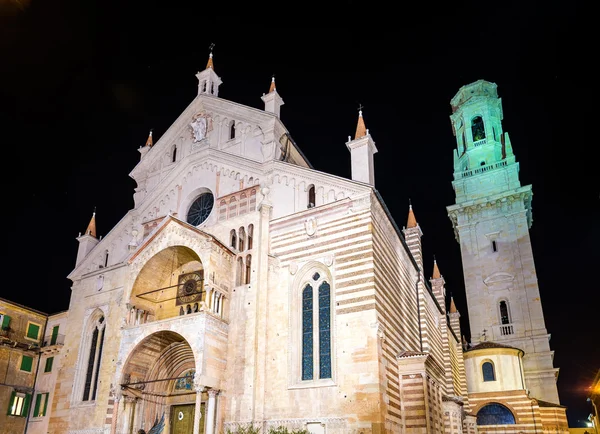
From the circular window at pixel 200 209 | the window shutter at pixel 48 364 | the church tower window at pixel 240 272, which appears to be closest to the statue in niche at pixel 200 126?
the circular window at pixel 200 209

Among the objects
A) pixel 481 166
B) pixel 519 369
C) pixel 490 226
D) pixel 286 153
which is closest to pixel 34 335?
pixel 286 153

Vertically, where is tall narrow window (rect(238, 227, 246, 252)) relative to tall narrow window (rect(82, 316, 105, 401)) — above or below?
above

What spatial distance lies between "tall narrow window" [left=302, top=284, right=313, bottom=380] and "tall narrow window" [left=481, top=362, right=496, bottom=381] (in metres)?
22.9

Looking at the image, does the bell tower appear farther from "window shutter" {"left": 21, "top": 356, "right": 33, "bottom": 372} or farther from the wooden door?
"window shutter" {"left": 21, "top": 356, "right": 33, "bottom": 372}

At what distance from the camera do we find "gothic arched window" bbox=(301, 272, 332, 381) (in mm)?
18703

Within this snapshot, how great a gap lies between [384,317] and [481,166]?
33.5 metres

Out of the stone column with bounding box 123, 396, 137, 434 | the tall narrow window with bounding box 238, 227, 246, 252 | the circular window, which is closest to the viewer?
Answer: the stone column with bounding box 123, 396, 137, 434

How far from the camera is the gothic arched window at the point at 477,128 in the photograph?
50.4 metres

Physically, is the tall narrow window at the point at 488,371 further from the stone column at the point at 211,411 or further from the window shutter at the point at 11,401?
the window shutter at the point at 11,401

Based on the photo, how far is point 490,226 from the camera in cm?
4491

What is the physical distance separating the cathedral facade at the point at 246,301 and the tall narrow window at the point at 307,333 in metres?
0.04

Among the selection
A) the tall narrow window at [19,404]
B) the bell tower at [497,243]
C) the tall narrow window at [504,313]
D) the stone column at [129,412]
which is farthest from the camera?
the tall narrow window at [504,313]

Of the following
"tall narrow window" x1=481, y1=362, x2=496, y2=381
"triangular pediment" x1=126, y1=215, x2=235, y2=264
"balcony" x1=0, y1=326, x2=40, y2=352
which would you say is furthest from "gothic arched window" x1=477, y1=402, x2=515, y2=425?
"balcony" x1=0, y1=326, x2=40, y2=352

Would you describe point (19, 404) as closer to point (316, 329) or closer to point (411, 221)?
point (316, 329)
